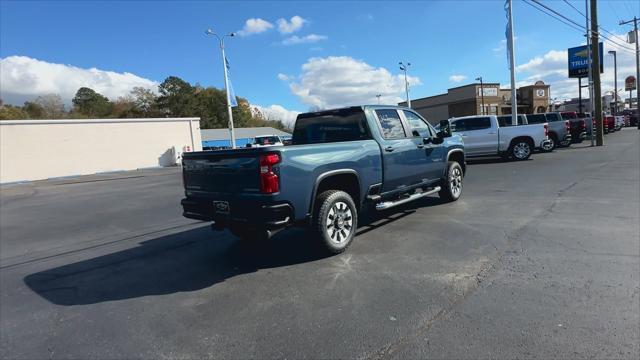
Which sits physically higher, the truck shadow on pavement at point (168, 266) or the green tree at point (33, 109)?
the green tree at point (33, 109)

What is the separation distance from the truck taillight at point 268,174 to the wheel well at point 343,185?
802mm

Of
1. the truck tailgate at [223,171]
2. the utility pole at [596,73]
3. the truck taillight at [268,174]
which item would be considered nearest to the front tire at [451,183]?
the truck taillight at [268,174]

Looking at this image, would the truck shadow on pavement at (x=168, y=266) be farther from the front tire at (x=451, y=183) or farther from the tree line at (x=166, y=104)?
the tree line at (x=166, y=104)

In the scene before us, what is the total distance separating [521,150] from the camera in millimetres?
16797

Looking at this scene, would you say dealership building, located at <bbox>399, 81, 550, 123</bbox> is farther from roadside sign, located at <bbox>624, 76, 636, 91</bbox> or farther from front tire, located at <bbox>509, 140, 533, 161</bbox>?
front tire, located at <bbox>509, 140, 533, 161</bbox>

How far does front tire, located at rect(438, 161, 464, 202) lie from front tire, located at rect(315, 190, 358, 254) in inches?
132

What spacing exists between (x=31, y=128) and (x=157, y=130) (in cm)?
1018

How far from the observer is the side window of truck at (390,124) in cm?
675

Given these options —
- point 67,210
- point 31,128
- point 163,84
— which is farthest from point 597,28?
point 163,84

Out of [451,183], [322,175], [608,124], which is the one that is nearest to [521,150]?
[451,183]

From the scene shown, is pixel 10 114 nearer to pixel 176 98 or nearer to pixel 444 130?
pixel 176 98

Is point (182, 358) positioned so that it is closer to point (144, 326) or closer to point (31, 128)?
point (144, 326)

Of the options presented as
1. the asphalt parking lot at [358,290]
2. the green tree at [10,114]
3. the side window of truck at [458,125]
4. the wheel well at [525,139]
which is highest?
the green tree at [10,114]

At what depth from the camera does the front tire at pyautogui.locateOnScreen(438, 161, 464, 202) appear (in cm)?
848
